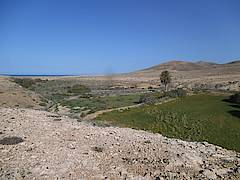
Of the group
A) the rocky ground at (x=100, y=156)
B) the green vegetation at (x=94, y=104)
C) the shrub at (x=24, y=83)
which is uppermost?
the rocky ground at (x=100, y=156)

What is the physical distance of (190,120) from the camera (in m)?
37.1

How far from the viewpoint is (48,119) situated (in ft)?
86.0

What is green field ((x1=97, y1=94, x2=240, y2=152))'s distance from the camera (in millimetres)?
29938

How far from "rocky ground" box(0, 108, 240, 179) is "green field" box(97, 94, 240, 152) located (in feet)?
28.9

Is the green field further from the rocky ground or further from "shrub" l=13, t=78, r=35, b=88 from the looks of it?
"shrub" l=13, t=78, r=35, b=88

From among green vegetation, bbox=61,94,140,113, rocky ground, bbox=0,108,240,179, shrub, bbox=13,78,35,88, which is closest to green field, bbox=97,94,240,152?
green vegetation, bbox=61,94,140,113

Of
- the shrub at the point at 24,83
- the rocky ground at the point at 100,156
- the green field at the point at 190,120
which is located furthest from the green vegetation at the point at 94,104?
the shrub at the point at 24,83

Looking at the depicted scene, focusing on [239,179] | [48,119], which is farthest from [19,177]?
[48,119]

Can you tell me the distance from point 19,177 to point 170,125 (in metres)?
22.3

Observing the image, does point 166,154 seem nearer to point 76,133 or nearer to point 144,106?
point 76,133

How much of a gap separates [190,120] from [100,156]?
839 inches

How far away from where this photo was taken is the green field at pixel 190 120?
29938 millimetres

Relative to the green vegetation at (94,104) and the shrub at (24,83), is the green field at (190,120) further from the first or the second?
the shrub at (24,83)

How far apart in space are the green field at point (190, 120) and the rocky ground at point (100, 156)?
880cm
